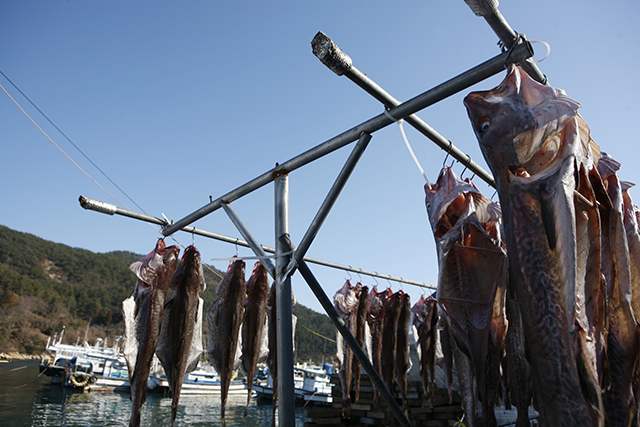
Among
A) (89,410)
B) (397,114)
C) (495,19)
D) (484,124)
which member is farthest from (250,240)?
(89,410)

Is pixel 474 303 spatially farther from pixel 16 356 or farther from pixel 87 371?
pixel 16 356

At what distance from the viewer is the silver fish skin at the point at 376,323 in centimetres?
700

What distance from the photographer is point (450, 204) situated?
2.75 metres

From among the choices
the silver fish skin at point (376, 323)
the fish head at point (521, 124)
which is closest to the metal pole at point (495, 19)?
the fish head at point (521, 124)

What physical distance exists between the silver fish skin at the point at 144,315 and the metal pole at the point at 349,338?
6.78 feet

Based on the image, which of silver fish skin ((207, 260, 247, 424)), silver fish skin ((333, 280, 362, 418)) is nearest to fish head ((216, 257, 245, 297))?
silver fish skin ((207, 260, 247, 424))

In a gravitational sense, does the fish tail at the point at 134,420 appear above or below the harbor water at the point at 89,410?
above

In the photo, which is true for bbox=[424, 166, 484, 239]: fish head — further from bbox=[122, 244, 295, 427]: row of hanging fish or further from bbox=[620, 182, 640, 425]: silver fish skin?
bbox=[122, 244, 295, 427]: row of hanging fish

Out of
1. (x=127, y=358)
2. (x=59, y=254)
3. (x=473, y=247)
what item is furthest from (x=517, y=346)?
(x=59, y=254)

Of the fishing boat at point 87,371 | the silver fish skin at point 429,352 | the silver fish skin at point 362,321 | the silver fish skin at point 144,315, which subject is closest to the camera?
the silver fish skin at point 144,315

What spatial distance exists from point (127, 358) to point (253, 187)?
2568 millimetres

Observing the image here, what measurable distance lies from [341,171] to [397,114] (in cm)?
66

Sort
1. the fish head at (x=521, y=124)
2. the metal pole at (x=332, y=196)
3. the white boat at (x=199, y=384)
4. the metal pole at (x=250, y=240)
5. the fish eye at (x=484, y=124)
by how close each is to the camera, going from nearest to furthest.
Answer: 1. the fish head at (x=521, y=124)
2. the fish eye at (x=484, y=124)
3. the metal pole at (x=332, y=196)
4. the metal pole at (x=250, y=240)
5. the white boat at (x=199, y=384)

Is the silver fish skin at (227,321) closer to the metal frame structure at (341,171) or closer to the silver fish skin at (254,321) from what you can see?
the silver fish skin at (254,321)
